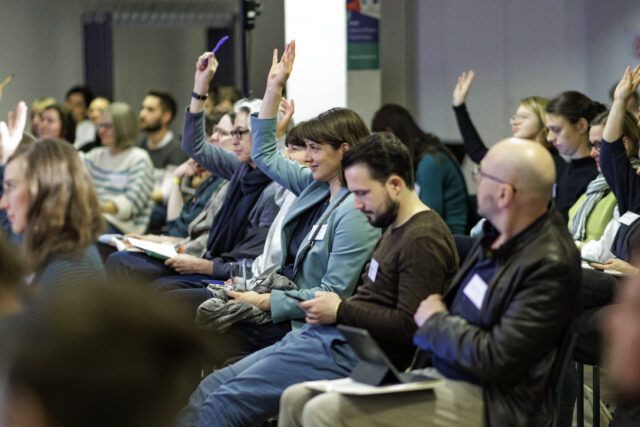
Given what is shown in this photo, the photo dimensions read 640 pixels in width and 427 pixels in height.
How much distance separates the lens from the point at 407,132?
5.92 metres

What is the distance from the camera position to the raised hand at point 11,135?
4.12 m

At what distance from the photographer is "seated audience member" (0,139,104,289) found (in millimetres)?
2738

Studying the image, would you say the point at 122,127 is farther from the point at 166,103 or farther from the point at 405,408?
the point at 405,408

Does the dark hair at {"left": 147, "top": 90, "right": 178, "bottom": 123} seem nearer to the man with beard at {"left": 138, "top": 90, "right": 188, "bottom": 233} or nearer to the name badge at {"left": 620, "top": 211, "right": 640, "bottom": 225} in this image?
the man with beard at {"left": 138, "top": 90, "right": 188, "bottom": 233}

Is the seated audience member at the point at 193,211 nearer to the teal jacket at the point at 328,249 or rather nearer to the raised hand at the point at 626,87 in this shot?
the teal jacket at the point at 328,249

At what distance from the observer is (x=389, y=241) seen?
303cm

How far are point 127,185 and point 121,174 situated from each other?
10 cm

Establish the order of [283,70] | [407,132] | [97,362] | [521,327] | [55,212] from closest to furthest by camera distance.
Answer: [97,362], [521,327], [55,212], [283,70], [407,132]

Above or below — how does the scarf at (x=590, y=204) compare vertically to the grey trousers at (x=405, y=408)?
above

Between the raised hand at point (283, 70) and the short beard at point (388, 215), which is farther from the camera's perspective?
the raised hand at point (283, 70)

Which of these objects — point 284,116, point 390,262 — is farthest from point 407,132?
point 390,262

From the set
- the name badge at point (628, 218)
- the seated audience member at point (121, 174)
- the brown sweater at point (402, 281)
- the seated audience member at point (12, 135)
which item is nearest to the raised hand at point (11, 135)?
the seated audience member at point (12, 135)

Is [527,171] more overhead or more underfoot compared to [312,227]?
more overhead

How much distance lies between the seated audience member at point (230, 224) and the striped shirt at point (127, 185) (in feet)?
5.66
